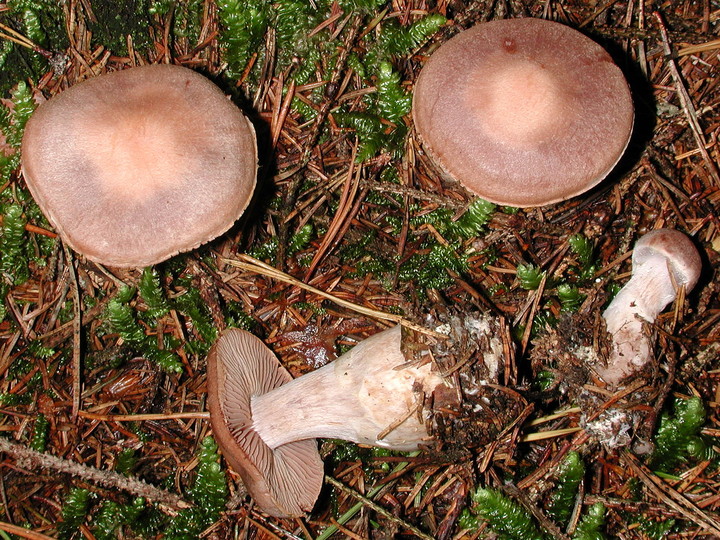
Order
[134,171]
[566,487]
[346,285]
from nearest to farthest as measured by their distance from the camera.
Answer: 1. [134,171]
2. [566,487]
3. [346,285]

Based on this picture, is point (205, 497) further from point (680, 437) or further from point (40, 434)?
point (680, 437)

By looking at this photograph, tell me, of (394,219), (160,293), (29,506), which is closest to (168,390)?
(160,293)

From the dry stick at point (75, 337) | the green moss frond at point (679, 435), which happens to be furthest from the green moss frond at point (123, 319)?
the green moss frond at point (679, 435)

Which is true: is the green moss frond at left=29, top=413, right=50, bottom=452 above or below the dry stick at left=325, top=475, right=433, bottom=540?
above

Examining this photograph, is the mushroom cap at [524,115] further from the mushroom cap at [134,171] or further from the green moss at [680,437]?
the green moss at [680,437]

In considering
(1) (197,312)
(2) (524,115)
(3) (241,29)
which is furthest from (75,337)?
(2) (524,115)

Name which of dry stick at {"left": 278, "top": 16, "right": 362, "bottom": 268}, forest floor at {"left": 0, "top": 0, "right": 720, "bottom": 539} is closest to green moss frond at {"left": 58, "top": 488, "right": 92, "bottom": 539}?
forest floor at {"left": 0, "top": 0, "right": 720, "bottom": 539}

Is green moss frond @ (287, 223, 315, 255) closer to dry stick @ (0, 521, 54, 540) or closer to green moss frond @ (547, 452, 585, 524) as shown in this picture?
green moss frond @ (547, 452, 585, 524)

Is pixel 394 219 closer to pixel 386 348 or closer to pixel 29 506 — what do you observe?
pixel 386 348
